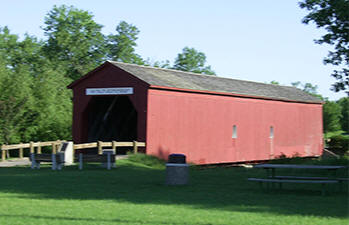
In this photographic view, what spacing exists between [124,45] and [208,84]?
3317 cm

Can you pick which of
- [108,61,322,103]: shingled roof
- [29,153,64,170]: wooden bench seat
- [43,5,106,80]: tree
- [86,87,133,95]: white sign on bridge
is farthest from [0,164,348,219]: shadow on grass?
[43,5,106,80]: tree

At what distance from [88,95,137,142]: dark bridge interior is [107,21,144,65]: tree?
3101 cm

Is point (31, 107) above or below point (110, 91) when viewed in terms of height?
below

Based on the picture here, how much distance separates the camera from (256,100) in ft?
92.0

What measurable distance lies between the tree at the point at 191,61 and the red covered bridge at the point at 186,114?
3797 cm

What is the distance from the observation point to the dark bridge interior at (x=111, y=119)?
25.5 m

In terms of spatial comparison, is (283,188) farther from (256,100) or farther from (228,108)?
(256,100)

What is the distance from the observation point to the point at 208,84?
26.2m

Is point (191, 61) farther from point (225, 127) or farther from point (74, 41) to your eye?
point (225, 127)

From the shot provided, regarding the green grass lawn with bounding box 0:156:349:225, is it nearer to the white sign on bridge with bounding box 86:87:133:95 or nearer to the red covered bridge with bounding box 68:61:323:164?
the red covered bridge with bounding box 68:61:323:164

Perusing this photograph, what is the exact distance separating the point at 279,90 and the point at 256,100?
484 cm

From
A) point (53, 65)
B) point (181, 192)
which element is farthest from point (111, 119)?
point (53, 65)

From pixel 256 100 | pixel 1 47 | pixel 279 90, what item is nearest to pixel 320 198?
pixel 256 100

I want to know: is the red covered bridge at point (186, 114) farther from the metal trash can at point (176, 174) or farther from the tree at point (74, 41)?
the tree at point (74, 41)
